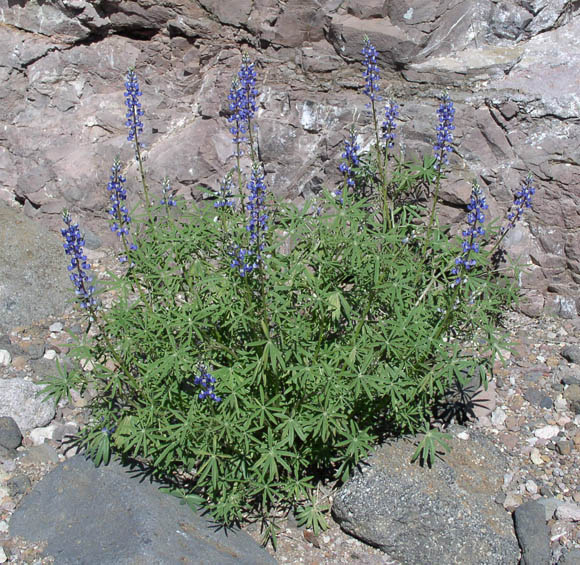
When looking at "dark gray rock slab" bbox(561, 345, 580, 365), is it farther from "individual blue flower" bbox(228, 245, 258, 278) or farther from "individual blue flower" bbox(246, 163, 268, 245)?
"individual blue flower" bbox(246, 163, 268, 245)

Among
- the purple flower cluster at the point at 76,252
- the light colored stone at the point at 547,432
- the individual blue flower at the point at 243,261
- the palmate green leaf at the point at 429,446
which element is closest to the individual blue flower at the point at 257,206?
the individual blue flower at the point at 243,261

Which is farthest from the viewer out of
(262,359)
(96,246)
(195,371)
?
(96,246)

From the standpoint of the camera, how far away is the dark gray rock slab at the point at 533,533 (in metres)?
4.05

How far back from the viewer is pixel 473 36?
5.91m

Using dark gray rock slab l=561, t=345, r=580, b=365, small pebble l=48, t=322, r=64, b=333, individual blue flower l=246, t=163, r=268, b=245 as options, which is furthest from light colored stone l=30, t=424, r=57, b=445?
dark gray rock slab l=561, t=345, r=580, b=365

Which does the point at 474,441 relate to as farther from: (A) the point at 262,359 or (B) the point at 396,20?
(B) the point at 396,20

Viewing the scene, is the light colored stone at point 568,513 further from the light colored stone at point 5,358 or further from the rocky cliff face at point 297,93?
the light colored stone at point 5,358

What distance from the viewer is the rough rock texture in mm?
4109

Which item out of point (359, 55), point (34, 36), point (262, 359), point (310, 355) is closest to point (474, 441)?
point (310, 355)

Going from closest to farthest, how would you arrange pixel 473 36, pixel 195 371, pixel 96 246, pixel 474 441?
1. pixel 195 371
2. pixel 474 441
3. pixel 473 36
4. pixel 96 246

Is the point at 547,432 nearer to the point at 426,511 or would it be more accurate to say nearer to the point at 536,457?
the point at 536,457

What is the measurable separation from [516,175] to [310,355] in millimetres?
2855

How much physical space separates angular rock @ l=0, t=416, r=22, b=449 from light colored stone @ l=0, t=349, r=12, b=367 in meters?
0.66

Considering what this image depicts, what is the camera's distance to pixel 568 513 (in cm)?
422
